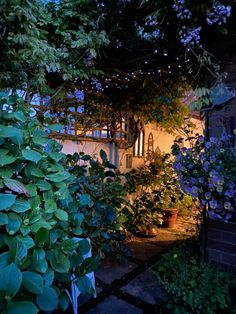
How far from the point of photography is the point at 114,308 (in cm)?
186

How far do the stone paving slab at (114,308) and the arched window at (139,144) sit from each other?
239 centimetres

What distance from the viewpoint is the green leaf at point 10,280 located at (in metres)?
0.47

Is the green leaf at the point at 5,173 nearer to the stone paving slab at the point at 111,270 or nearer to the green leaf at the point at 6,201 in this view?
the green leaf at the point at 6,201

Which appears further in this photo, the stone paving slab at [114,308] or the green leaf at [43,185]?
the stone paving slab at [114,308]

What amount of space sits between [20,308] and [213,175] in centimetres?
123

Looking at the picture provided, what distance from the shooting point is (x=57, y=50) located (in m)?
2.06

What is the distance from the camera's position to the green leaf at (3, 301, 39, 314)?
47cm

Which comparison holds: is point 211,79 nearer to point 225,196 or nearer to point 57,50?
point 225,196

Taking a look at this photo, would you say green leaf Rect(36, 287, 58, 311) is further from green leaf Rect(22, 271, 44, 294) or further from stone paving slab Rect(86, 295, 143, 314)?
stone paving slab Rect(86, 295, 143, 314)

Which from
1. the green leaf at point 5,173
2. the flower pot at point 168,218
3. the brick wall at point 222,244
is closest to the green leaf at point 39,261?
the green leaf at point 5,173

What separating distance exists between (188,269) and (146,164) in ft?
8.39

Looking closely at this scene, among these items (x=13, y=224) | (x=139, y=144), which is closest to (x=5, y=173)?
(x=13, y=224)

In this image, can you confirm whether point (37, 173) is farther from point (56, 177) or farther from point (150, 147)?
point (150, 147)

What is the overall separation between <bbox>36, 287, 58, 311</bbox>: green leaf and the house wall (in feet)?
7.77
